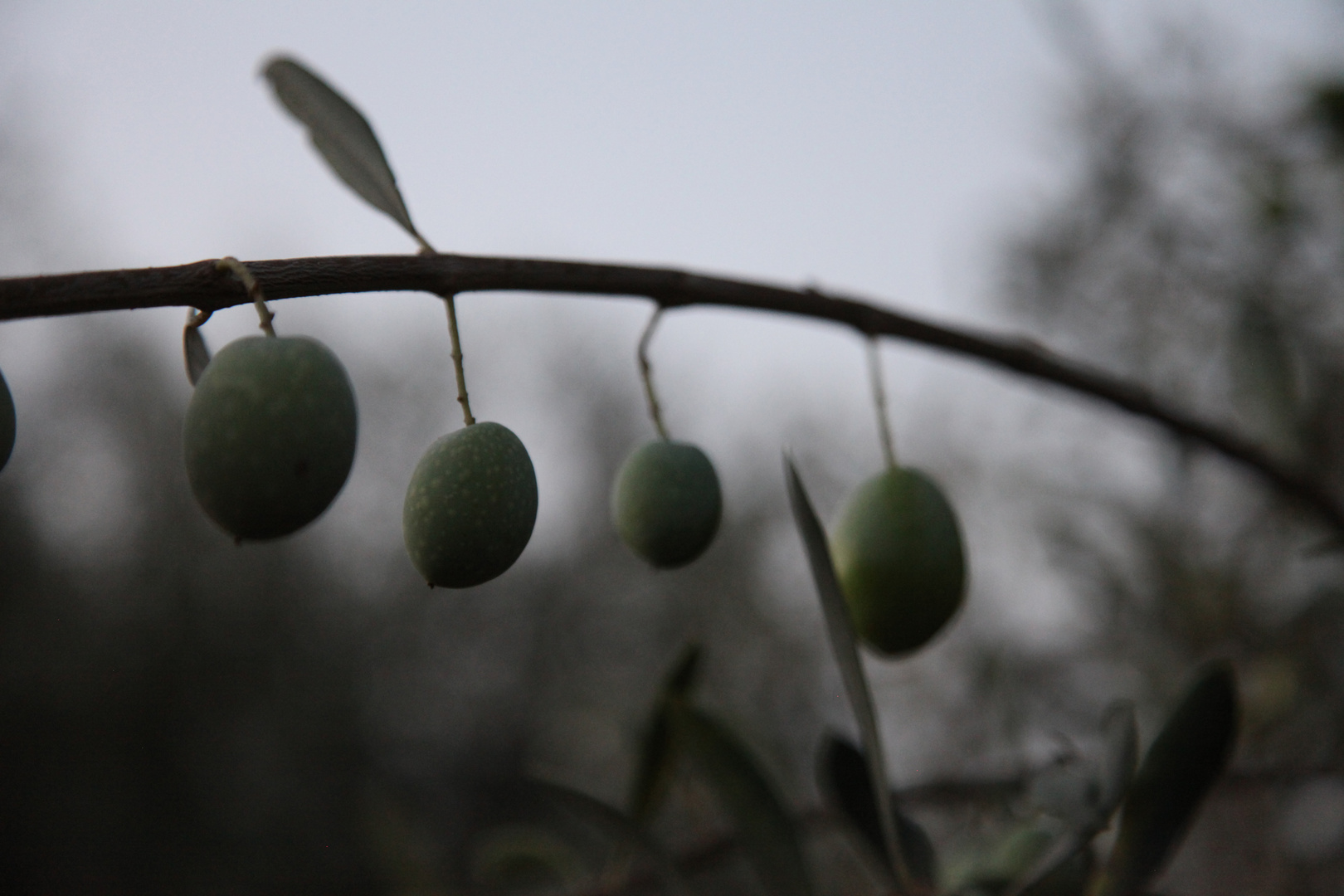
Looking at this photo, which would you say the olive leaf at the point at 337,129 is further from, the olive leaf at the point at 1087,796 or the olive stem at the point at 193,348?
the olive leaf at the point at 1087,796

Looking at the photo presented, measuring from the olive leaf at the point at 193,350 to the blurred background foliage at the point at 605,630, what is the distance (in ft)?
3.05

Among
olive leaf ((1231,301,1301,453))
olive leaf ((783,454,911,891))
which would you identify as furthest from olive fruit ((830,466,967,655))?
olive leaf ((1231,301,1301,453))

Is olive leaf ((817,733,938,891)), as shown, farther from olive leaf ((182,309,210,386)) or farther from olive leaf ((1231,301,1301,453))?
olive leaf ((1231,301,1301,453))

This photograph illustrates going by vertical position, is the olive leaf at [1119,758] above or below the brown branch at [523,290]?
below

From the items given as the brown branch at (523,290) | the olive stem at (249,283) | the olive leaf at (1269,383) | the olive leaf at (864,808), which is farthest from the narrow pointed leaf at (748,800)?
the olive leaf at (1269,383)

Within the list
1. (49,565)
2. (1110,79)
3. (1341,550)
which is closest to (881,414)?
(1341,550)

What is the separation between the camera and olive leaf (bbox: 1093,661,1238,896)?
0.68 metres

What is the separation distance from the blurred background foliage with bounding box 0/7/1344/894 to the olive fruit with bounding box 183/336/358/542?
3.03ft

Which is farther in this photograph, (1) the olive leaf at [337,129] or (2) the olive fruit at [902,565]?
(2) the olive fruit at [902,565]

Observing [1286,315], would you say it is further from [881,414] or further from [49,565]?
[49,565]

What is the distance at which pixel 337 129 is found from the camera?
64cm

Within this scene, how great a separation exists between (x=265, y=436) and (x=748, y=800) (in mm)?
528

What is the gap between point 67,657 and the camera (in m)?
7.08

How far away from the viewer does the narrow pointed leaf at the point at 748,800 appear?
2.46 feet
